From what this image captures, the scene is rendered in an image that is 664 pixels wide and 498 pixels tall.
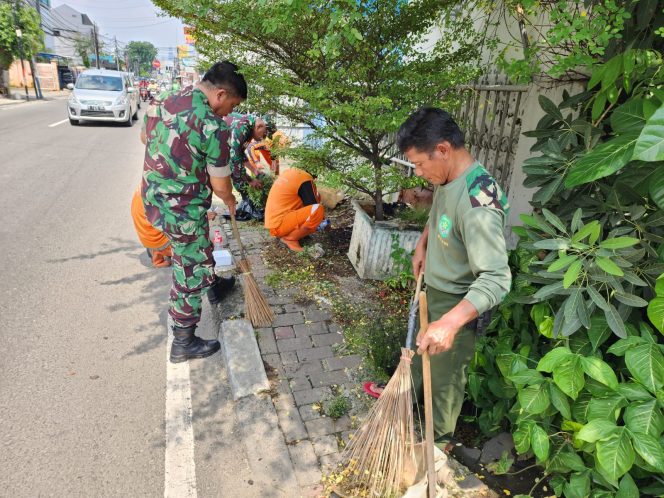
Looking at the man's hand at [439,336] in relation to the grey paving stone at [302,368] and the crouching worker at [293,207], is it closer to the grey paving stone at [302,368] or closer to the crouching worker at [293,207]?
the grey paving stone at [302,368]

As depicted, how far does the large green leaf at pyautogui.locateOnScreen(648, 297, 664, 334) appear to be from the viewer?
1.68 metres

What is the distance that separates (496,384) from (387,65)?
9.22ft

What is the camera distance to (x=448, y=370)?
220cm

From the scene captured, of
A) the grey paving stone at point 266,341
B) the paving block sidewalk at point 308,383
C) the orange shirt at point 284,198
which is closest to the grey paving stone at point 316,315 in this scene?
the paving block sidewalk at point 308,383

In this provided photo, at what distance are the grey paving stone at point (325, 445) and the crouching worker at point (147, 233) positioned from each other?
8.24 feet

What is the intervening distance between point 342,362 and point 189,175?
5.74 feet

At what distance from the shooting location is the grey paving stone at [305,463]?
2232 mm

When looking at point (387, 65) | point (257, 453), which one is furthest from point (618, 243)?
point (387, 65)

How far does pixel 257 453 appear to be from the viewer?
7.78 ft

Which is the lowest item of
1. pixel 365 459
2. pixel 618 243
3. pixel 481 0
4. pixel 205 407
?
pixel 205 407

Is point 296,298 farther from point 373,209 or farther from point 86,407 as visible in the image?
point 86,407

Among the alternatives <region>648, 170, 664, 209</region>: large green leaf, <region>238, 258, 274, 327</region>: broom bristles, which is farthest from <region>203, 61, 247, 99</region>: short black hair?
<region>648, 170, 664, 209</region>: large green leaf

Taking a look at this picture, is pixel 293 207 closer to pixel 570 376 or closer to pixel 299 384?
pixel 299 384

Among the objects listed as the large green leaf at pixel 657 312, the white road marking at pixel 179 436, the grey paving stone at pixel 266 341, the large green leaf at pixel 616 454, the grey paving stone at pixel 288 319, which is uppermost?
the large green leaf at pixel 657 312
